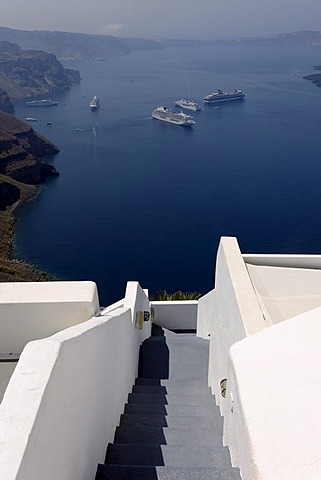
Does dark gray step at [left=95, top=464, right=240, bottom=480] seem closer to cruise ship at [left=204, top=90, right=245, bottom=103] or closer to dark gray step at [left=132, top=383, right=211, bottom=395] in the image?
dark gray step at [left=132, top=383, right=211, bottom=395]

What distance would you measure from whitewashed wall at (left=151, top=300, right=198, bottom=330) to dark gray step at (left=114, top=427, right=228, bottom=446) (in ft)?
16.5

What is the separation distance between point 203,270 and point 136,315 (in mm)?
23177

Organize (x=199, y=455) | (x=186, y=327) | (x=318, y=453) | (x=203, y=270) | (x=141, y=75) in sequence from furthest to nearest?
(x=141, y=75), (x=203, y=270), (x=186, y=327), (x=199, y=455), (x=318, y=453)

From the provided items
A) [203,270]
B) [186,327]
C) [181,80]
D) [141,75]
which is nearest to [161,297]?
[186,327]

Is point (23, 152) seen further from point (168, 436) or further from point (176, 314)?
point (168, 436)

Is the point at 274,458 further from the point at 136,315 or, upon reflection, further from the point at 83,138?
the point at 83,138

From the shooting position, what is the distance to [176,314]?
8.46m

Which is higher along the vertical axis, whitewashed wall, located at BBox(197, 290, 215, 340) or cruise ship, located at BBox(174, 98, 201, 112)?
whitewashed wall, located at BBox(197, 290, 215, 340)

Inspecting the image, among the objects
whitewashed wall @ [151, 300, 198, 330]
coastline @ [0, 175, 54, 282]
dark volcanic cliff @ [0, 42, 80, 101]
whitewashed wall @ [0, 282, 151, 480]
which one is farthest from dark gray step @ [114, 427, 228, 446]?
dark volcanic cliff @ [0, 42, 80, 101]

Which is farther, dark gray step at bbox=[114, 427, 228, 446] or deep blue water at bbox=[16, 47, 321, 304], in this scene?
deep blue water at bbox=[16, 47, 321, 304]

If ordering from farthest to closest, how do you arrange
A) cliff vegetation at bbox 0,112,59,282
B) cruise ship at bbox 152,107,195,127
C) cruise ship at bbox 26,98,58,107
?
1. cruise ship at bbox 26,98,58,107
2. cruise ship at bbox 152,107,195,127
3. cliff vegetation at bbox 0,112,59,282

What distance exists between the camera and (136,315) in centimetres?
525

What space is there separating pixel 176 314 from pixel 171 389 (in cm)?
390

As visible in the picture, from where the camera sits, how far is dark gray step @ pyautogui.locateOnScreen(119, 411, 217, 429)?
10.8 feet
